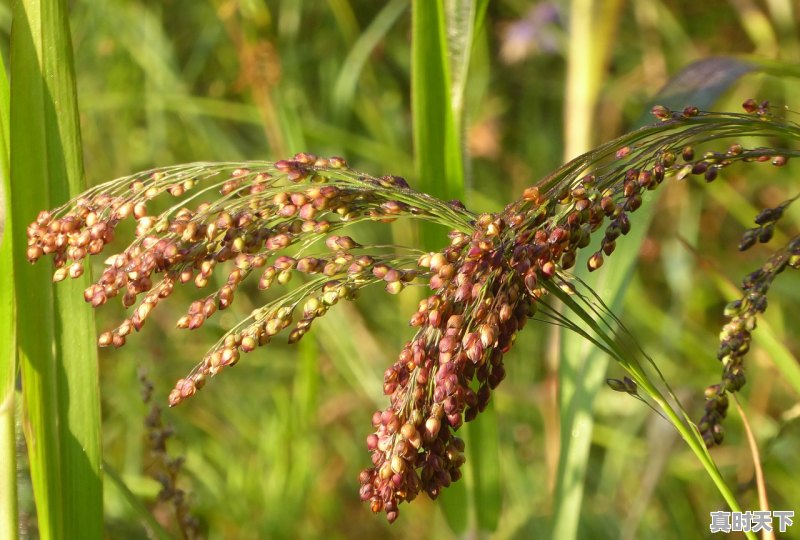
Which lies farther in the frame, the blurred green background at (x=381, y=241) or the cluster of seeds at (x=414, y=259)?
the blurred green background at (x=381, y=241)

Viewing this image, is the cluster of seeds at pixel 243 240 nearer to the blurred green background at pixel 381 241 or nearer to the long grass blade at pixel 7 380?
the long grass blade at pixel 7 380

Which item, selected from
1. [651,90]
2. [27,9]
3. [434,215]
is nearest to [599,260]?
[434,215]

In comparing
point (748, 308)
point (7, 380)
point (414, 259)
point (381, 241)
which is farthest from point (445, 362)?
point (381, 241)

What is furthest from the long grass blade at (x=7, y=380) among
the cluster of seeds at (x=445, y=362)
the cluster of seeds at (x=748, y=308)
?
the cluster of seeds at (x=748, y=308)

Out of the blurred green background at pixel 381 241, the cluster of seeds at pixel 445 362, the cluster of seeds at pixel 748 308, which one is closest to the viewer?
the cluster of seeds at pixel 445 362

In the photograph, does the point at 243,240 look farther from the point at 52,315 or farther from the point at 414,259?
the point at 52,315

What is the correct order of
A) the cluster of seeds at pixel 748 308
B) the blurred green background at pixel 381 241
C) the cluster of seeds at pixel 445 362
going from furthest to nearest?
the blurred green background at pixel 381 241 → the cluster of seeds at pixel 748 308 → the cluster of seeds at pixel 445 362
